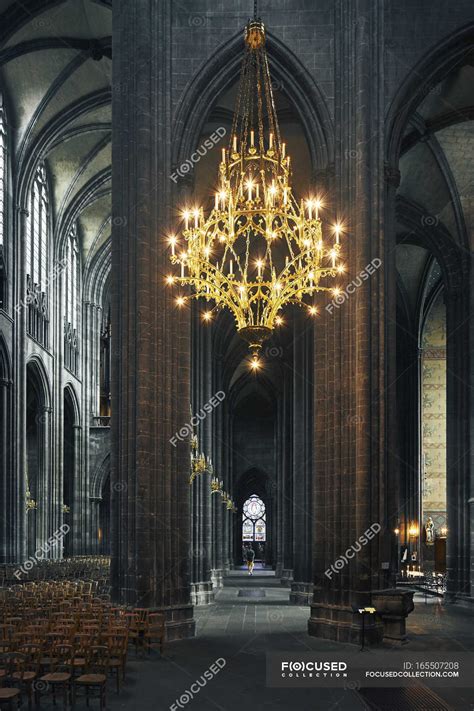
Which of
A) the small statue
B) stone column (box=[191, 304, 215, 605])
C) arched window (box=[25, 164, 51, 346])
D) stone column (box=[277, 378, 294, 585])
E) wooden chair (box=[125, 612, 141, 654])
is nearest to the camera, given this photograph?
wooden chair (box=[125, 612, 141, 654])

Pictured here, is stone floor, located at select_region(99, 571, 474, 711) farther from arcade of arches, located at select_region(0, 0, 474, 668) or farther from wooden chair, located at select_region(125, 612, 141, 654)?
arcade of arches, located at select_region(0, 0, 474, 668)

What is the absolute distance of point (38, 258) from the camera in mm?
38688

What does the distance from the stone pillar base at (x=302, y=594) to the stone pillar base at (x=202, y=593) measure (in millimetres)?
2709

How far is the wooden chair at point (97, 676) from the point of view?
10705 mm

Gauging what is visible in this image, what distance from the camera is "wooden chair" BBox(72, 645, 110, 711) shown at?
10.7 m

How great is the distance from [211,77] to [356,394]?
8.18 meters

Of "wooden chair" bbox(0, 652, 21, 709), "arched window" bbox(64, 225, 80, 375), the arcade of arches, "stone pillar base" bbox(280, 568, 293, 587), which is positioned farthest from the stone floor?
"arched window" bbox(64, 225, 80, 375)

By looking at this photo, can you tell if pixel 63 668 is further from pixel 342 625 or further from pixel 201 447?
pixel 201 447

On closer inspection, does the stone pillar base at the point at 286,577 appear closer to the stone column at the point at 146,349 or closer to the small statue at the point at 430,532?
the small statue at the point at 430,532

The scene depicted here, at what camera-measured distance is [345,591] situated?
1902cm

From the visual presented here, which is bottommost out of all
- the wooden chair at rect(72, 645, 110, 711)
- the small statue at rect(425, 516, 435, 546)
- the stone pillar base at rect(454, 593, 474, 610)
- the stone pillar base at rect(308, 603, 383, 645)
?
the stone pillar base at rect(454, 593, 474, 610)

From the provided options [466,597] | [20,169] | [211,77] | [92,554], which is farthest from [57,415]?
[211,77]

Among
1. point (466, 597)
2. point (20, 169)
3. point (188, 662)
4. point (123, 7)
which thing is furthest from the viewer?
point (20, 169)

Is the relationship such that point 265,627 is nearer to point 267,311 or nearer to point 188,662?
point 188,662
